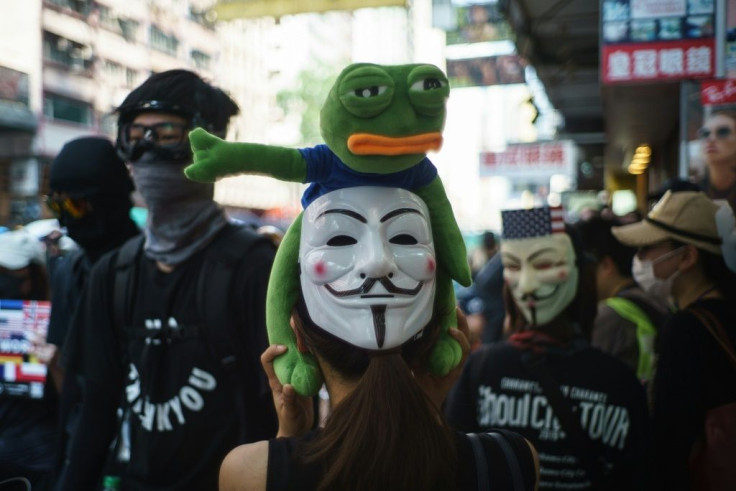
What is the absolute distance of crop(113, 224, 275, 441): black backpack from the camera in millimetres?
2248

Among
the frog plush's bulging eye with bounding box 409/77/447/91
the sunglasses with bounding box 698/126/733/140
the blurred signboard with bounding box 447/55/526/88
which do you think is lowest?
the frog plush's bulging eye with bounding box 409/77/447/91

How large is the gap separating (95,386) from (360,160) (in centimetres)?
152

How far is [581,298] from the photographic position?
9.41 ft

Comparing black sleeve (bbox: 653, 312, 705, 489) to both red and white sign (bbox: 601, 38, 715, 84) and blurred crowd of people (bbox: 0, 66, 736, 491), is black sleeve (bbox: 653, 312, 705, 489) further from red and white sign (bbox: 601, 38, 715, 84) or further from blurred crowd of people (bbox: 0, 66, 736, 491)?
red and white sign (bbox: 601, 38, 715, 84)

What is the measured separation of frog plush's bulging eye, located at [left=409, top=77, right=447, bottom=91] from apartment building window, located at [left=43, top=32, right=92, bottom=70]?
24397 millimetres

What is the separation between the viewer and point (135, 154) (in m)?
2.41

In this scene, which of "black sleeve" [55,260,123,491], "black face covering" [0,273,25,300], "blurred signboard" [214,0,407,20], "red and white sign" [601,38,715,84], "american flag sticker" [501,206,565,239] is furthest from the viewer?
"blurred signboard" [214,0,407,20]

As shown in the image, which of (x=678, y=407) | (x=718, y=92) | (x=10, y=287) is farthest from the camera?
(x=718, y=92)

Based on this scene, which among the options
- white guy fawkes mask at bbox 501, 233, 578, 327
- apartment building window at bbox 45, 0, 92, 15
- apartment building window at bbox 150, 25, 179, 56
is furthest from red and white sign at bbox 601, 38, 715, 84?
apartment building window at bbox 150, 25, 179, 56

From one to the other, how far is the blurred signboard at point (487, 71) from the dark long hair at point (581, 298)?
706cm

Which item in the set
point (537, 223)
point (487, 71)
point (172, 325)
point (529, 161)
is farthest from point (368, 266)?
point (529, 161)

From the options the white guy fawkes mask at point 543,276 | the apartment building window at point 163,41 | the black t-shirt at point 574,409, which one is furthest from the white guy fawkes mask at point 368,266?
the apartment building window at point 163,41

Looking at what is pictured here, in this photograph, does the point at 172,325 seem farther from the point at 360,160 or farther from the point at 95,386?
the point at 360,160

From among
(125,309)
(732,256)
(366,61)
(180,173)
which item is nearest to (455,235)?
(366,61)
